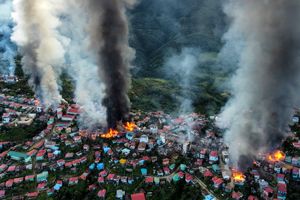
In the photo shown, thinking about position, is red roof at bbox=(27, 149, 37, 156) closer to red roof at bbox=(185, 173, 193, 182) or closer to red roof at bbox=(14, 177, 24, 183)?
red roof at bbox=(14, 177, 24, 183)

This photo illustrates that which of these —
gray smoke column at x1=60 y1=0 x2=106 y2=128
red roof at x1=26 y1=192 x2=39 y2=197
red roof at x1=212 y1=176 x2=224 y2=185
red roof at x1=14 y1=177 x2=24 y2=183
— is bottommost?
red roof at x1=26 y1=192 x2=39 y2=197

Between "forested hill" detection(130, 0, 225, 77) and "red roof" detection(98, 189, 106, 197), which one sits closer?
"red roof" detection(98, 189, 106, 197)

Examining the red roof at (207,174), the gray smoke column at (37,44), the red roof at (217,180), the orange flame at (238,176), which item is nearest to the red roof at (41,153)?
the gray smoke column at (37,44)

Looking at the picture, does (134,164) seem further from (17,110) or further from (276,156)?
(17,110)

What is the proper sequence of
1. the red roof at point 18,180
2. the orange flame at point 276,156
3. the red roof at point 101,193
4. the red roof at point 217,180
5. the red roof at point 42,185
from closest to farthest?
the red roof at point 101,193
the red roof at point 217,180
the red roof at point 42,185
the red roof at point 18,180
the orange flame at point 276,156

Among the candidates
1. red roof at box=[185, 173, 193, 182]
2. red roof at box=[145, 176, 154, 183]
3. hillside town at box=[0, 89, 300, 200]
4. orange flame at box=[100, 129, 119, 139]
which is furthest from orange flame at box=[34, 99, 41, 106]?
red roof at box=[185, 173, 193, 182]

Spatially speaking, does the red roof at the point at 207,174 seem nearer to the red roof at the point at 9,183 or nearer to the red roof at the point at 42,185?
the red roof at the point at 42,185

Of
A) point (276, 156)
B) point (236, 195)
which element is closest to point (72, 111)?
point (236, 195)

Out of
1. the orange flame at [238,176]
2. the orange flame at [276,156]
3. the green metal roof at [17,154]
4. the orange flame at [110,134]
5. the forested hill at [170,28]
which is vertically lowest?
the orange flame at [238,176]
